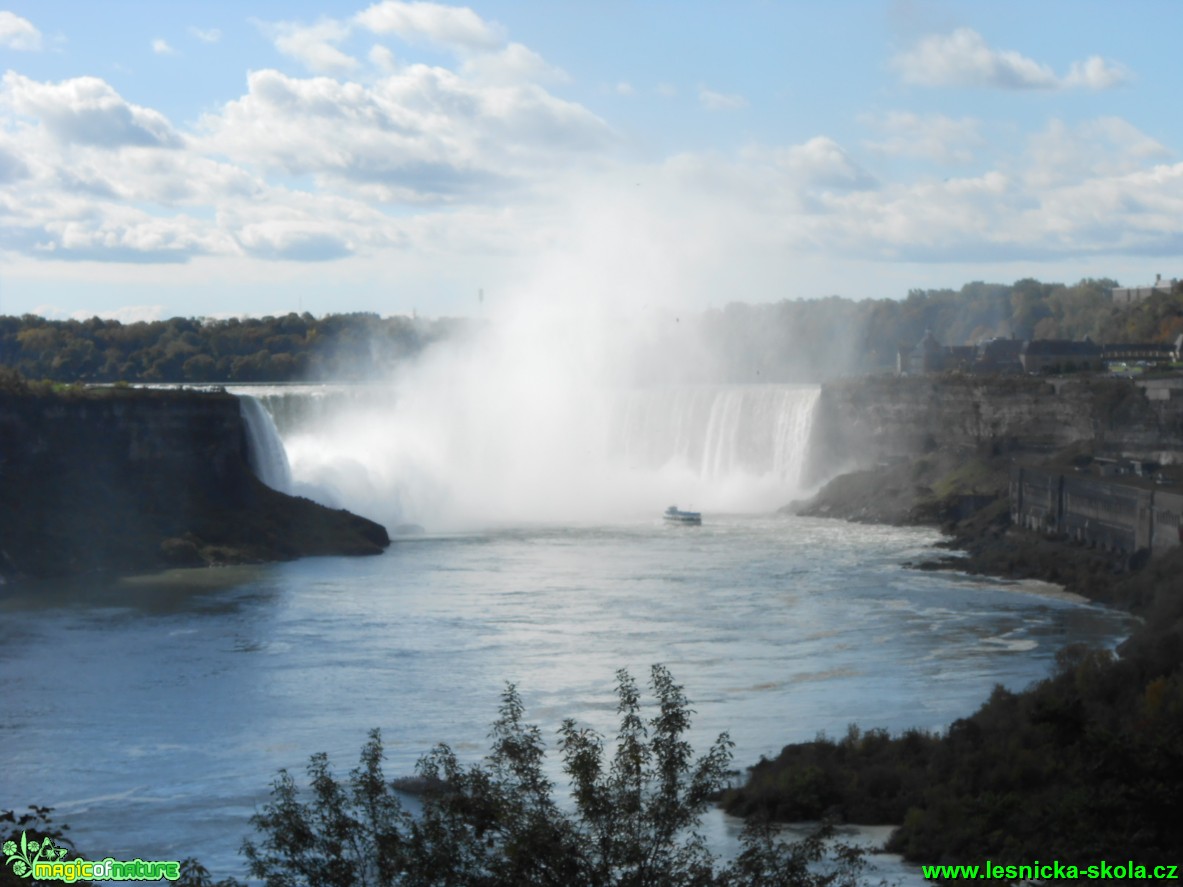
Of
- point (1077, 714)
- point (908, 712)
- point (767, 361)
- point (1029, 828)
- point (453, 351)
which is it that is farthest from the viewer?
point (767, 361)

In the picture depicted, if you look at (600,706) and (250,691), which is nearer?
(600,706)

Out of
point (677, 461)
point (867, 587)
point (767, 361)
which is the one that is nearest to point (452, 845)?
point (867, 587)

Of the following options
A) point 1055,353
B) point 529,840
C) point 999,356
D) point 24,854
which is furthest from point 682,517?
point 529,840

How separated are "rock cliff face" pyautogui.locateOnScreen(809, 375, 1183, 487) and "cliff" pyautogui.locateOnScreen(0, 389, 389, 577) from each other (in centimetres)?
1954

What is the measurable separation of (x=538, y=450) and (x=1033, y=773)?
149ft

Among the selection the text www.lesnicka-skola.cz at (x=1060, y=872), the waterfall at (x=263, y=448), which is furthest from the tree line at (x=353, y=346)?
the text www.lesnicka-skola.cz at (x=1060, y=872)

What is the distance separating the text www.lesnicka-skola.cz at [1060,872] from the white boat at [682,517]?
32.5m

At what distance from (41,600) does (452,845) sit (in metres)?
25.9

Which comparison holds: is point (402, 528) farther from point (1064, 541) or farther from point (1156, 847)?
point (1156, 847)

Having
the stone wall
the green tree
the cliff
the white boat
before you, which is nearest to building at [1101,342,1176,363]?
the stone wall

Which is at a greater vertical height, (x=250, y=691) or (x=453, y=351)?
(x=453, y=351)

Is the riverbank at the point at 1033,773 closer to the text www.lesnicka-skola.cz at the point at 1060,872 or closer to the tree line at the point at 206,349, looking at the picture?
the text www.lesnicka-skola.cz at the point at 1060,872

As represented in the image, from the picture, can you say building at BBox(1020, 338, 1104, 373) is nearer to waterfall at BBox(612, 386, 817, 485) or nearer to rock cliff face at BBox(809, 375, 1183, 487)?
rock cliff face at BBox(809, 375, 1183, 487)

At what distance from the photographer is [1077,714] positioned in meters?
14.9
